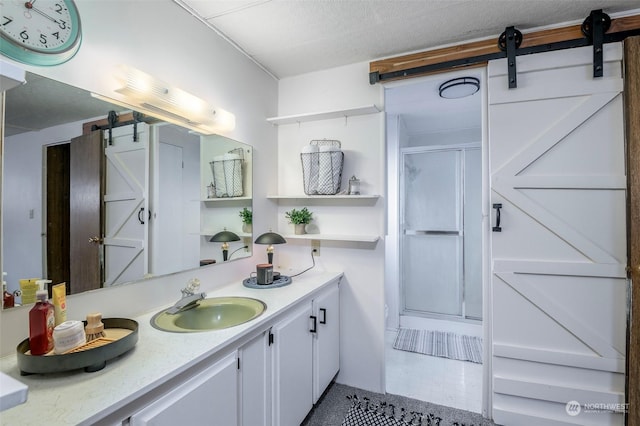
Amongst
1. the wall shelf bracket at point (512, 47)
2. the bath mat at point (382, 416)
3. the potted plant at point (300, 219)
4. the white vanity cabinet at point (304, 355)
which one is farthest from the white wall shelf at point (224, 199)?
the wall shelf bracket at point (512, 47)

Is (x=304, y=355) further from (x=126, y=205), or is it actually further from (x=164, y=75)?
(x=164, y=75)

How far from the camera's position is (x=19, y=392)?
0.51 meters

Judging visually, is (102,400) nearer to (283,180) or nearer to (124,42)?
(124,42)

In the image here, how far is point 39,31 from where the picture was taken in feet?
3.47

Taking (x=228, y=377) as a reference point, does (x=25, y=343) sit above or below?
above

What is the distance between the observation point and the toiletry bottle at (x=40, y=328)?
0.91 metres

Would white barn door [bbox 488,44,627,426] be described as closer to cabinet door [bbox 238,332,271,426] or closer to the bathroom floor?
the bathroom floor

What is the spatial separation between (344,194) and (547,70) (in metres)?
1.50

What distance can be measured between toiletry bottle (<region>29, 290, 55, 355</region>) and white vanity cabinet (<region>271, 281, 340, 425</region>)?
842mm

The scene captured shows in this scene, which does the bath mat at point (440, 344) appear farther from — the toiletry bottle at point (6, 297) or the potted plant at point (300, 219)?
the toiletry bottle at point (6, 297)

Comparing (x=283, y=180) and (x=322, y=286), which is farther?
(x=283, y=180)

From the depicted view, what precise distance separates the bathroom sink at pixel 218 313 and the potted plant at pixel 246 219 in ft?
2.00

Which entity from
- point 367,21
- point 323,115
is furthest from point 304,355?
point 367,21

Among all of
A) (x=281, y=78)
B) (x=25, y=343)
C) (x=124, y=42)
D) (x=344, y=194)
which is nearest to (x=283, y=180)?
(x=344, y=194)
